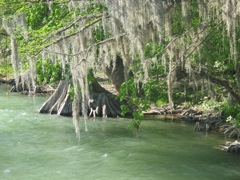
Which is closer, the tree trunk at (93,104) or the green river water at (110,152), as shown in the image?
the green river water at (110,152)

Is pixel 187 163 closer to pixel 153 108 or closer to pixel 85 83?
pixel 85 83

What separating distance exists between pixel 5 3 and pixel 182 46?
385 centimetres

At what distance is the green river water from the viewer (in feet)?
32.7

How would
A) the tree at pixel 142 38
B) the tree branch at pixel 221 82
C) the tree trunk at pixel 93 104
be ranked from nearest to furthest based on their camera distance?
1. the tree at pixel 142 38
2. the tree branch at pixel 221 82
3. the tree trunk at pixel 93 104

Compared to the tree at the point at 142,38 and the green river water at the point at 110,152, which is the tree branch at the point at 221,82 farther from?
the green river water at the point at 110,152

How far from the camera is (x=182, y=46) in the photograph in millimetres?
8117

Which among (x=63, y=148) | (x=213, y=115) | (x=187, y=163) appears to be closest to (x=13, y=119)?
(x=63, y=148)

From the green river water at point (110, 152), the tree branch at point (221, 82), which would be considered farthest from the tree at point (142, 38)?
the green river water at point (110, 152)

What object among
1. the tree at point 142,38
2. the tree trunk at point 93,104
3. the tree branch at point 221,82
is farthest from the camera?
the tree trunk at point 93,104

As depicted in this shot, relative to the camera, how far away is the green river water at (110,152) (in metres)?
9.96

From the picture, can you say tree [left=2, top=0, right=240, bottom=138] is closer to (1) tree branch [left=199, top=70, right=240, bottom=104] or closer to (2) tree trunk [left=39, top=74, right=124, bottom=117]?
(1) tree branch [left=199, top=70, right=240, bottom=104]

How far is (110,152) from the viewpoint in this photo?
1218 centimetres

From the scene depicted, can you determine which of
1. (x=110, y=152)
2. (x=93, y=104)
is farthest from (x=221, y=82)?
(x=93, y=104)

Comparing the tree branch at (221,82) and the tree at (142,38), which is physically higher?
the tree at (142,38)
